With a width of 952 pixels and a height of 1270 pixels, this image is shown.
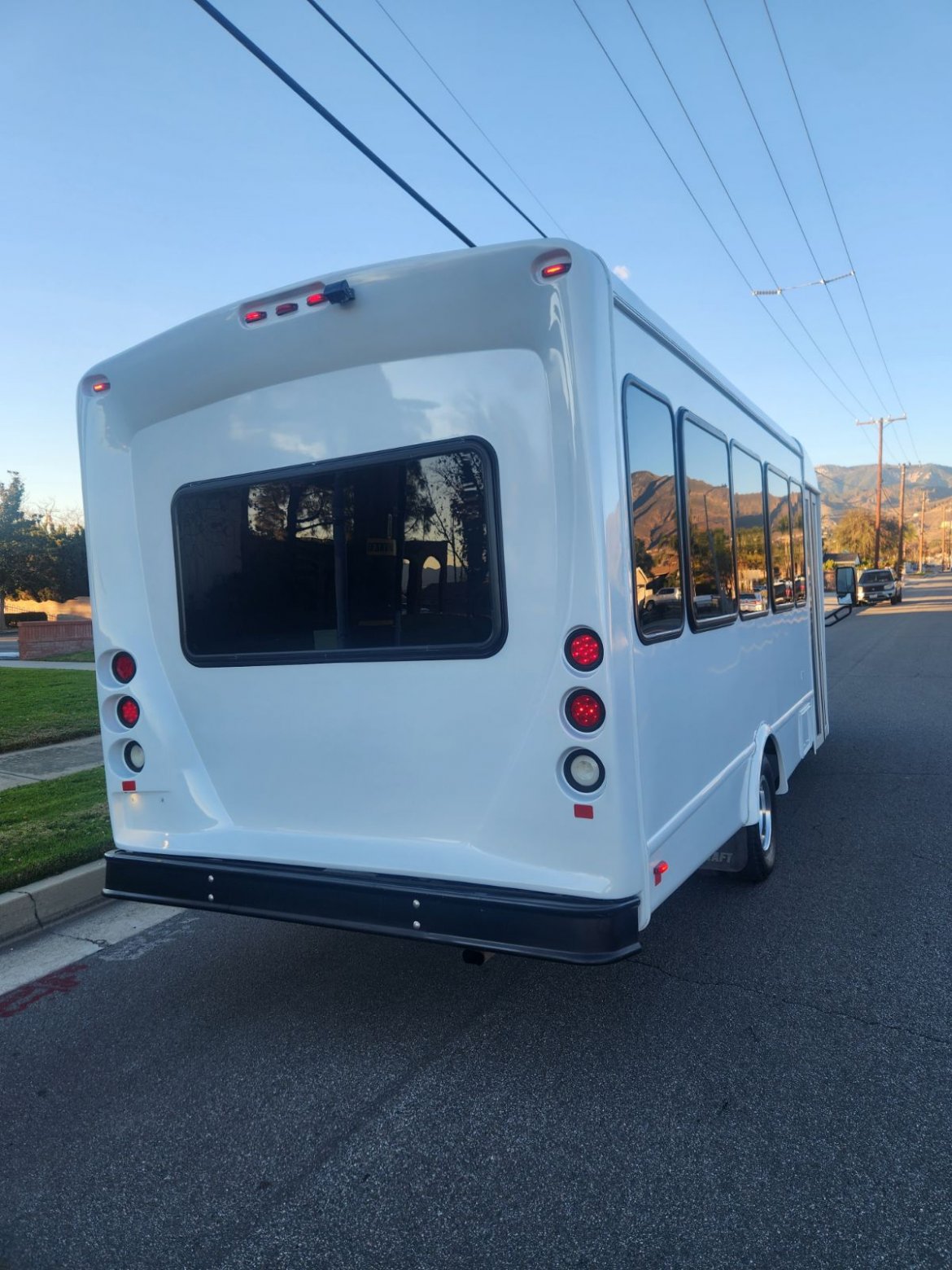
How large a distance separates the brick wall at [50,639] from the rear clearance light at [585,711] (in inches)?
821

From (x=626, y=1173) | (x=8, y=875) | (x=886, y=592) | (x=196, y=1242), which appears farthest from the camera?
(x=886, y=592)

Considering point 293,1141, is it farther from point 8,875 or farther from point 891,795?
point 891,795

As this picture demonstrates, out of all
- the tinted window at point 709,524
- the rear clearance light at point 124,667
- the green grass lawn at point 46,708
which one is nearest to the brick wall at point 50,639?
the green grass lawn at point 46,708

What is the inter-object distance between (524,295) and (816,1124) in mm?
2853

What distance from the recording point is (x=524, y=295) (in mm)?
3213

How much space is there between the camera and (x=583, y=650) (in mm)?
3213

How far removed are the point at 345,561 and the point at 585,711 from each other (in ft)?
3.86

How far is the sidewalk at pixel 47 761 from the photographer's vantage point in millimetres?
8469

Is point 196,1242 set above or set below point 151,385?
below

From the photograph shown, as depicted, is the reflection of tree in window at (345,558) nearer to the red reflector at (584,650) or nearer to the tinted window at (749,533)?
the red reflector at (584,650)

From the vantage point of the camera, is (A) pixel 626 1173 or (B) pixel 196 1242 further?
(A) pixel 626 1173

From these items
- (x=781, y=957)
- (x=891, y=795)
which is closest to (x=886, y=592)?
(x=891, y=795)

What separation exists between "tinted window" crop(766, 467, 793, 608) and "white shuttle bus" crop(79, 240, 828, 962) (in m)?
1.70

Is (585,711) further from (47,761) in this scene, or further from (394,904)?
(47,761)
